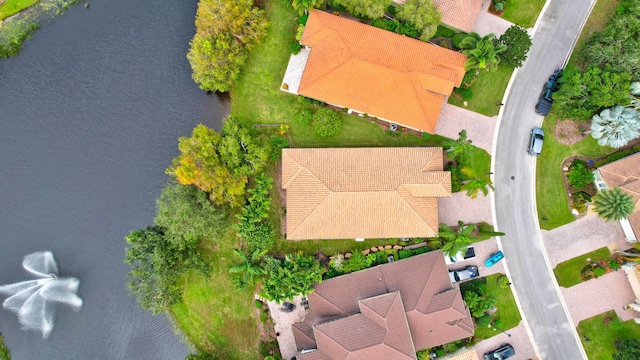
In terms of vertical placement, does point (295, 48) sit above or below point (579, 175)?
above

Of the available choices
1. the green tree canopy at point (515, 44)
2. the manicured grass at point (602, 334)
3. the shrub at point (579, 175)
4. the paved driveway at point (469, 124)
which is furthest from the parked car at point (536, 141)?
the manicured grass at point (602, 334)

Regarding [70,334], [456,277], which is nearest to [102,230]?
[70,334]

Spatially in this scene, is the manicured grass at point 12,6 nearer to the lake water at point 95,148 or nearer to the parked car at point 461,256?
the lake water at point 95,148

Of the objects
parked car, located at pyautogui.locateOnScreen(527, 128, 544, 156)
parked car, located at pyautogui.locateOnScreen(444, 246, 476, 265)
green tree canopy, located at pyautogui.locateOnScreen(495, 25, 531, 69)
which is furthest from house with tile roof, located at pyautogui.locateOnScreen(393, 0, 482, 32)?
parked car, located at pyautogui.locateOnScreen(444, 246, 476, 265)

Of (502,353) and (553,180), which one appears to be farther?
(553,180)

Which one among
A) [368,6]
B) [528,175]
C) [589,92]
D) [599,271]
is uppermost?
[368,6]

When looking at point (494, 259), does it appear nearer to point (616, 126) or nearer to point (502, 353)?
point (502, 353)

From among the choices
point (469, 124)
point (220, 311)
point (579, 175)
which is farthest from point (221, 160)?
point (579, 175)
